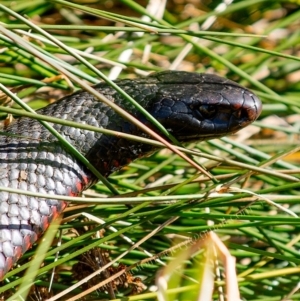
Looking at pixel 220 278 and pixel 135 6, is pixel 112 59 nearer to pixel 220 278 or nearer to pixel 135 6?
pixel 135 6

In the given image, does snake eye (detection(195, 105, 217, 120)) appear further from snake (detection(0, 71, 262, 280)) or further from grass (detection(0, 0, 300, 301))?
grass (detection(0, 0, 300, 301))

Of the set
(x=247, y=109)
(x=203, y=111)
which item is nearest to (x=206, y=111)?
(x=203, y=111)

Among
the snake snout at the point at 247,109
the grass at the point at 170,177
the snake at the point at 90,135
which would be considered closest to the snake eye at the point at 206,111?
the snake at the point at 90,135

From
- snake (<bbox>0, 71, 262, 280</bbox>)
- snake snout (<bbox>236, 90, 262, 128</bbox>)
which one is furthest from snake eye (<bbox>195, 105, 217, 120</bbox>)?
snake snout (<bbox>236, 90, 262, 128</bbox>)

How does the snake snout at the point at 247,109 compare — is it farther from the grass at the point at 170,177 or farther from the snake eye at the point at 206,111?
the grass at the point at 170,177

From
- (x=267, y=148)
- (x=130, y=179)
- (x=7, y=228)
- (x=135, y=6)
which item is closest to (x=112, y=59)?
(x=135, y=6)

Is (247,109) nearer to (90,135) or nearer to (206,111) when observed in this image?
(206,111)
